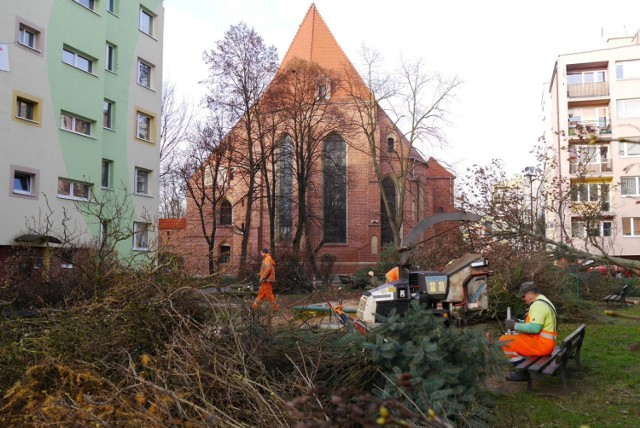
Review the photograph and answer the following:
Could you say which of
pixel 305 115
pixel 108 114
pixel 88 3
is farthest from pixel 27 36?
pixel 305 115

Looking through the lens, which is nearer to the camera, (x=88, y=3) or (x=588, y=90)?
(x=88, y=3)

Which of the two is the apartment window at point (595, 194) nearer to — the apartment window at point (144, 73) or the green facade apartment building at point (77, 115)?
the green facade apartment building at point (77, 115)

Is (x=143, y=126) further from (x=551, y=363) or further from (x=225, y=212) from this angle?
(x=551, y=363)

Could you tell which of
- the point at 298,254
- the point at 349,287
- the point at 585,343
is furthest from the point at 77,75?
the point at 585,343

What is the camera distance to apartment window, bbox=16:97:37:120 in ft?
72.6

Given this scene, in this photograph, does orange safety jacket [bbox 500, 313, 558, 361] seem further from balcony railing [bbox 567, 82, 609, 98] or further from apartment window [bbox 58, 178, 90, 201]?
balcony railing [bbox 567, 82, 609, 98]

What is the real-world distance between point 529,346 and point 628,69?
4343cm

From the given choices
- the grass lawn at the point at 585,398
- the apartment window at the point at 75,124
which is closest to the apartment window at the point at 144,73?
the apartment window at the point at 75,124

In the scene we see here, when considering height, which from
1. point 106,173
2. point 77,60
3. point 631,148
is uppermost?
point 77,60

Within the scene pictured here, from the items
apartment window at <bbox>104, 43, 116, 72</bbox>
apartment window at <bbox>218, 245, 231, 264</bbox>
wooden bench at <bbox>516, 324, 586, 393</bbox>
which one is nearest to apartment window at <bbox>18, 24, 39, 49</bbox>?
apartment window at <bbox>104, 43, 116, 72</bbox>

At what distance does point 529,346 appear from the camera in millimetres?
7066

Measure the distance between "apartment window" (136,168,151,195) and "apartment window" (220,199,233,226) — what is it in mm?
11570

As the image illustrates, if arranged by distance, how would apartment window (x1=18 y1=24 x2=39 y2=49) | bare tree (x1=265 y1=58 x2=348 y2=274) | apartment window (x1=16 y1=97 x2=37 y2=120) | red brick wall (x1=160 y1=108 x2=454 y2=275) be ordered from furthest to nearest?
red brick wall (x1=160 y1=108 x2=454 y2=275) → bare tree (x1=265 y1=58 x2=348 y2=274) → apartment window (x1=18 y1=24 x2=39 y2=49) → apartment window (x1=16 y1=97 x2=37 y2=120)

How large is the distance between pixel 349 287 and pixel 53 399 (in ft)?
54.1
